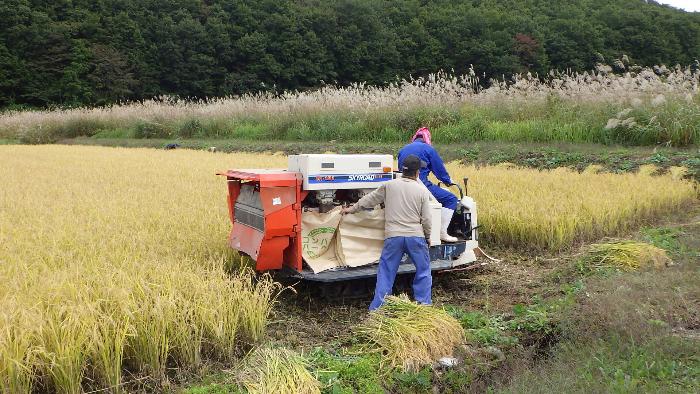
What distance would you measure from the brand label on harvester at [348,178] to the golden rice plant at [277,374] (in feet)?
6.22

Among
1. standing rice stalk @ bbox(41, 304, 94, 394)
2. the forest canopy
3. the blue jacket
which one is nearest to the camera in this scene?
standing rice stalk @ bbox(41, 304, 94, 394)

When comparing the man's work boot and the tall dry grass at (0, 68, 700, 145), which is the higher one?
the tall dry grass at (0, 68, 700, 145)

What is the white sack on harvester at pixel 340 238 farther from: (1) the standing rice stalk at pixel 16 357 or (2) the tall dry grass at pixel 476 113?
(2) the tall dry grass at pixel 476 113

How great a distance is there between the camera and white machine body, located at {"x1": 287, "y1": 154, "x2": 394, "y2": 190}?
16.7ft

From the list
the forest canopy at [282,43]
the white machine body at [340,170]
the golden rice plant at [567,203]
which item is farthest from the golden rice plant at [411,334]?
the forest canopy at [282,43]

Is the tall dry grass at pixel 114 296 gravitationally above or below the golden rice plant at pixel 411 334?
above

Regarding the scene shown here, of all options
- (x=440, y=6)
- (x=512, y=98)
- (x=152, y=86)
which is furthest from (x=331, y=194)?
(x=440, y=6)

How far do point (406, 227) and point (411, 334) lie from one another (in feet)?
4.24

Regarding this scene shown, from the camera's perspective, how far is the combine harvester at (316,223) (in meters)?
4.91

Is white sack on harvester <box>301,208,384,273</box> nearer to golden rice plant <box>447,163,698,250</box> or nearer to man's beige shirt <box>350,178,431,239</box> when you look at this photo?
man's beige shirt <box>350,178,431,239</box>

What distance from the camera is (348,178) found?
5375mm

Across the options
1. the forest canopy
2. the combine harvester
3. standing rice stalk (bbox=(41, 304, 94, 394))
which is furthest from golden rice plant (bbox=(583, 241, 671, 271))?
the forest canopy

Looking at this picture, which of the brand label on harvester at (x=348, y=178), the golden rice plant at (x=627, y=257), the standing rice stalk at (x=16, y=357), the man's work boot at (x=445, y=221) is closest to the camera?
the standing rice stalk at (x=16, y=357)

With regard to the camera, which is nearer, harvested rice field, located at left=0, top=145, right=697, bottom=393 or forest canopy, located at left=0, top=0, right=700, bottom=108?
harvested rice field, located at left=0, top=145, right=697, bottom=393
